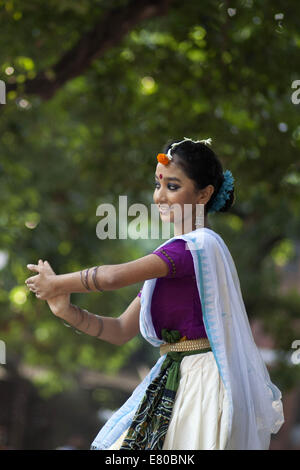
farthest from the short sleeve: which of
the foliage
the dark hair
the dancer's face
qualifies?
the foliage

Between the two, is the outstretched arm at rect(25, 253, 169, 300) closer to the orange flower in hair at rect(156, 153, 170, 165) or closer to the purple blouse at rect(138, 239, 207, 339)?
the purple blouse at rect(138, 239, 207, 339)

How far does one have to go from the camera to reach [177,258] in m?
2.43

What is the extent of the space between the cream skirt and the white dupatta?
55 mm

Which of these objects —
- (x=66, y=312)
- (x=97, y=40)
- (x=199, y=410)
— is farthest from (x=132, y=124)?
(x=199, y=410)

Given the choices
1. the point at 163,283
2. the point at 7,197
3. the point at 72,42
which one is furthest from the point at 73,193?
the point at 163,283

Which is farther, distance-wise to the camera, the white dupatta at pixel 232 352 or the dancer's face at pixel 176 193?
the dancer's face at pixel 176 193

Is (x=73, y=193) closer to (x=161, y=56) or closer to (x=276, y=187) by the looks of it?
(x=161, y=56)

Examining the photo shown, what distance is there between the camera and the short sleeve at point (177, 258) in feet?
7.91

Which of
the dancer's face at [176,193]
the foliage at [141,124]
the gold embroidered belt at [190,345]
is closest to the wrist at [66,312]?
the gold embroidered belt at [190,345]

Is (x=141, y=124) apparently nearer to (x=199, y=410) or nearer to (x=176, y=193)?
(x=176, y=193)

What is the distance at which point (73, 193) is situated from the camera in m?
9.98

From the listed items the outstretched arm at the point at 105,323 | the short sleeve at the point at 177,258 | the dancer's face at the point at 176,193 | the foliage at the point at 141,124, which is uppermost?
the foliage at the point at 141,124

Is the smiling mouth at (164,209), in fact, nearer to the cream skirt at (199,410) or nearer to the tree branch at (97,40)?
the cream skirt at (199,410)

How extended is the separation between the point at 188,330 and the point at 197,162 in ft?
2.30
